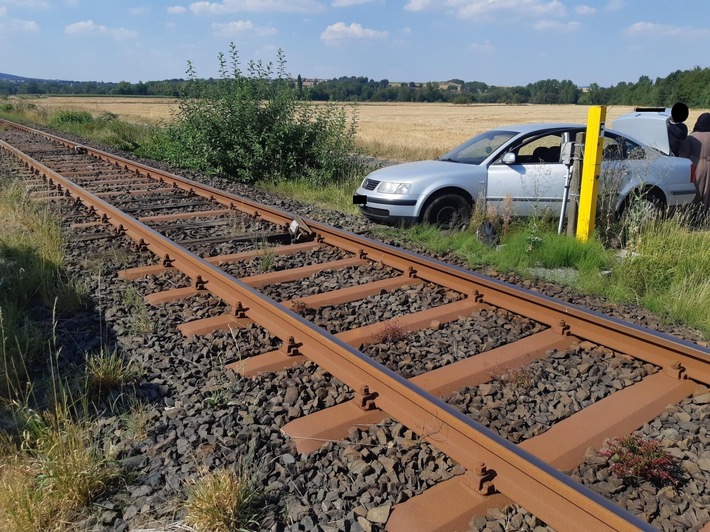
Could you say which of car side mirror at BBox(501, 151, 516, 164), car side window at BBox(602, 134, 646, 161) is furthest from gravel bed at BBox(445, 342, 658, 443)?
car side window at BBox(602, 134, 646, 161)

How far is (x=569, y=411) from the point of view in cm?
358

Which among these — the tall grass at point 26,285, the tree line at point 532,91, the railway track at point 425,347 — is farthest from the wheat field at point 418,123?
the railway track at point 425,347

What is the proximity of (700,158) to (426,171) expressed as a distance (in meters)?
4.15

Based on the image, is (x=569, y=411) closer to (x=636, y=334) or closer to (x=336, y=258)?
(x=636, y=334)

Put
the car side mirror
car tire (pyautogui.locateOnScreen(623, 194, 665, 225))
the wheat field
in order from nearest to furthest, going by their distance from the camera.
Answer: car tire (pyautogui.locateOnScreen(623, 194, 665, 225))
the car side mirror
the wheat field

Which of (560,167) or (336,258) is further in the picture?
(560,167)

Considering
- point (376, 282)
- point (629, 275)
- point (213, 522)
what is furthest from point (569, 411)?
point (629, 275)

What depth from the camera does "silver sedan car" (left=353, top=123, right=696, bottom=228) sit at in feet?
27.8

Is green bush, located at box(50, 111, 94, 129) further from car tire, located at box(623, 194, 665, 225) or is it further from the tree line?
car tire, located at box(623, 194, 665, 225)

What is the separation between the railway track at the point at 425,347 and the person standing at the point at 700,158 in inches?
221

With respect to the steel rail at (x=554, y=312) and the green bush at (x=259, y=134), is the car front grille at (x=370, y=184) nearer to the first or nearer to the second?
the steel rail at (x=554, y=312)

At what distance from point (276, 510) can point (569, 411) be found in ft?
5.92

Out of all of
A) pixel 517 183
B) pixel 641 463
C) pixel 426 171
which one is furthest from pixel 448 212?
pixel 641 463

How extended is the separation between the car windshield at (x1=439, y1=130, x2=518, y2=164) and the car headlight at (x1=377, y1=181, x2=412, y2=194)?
1.21 m
